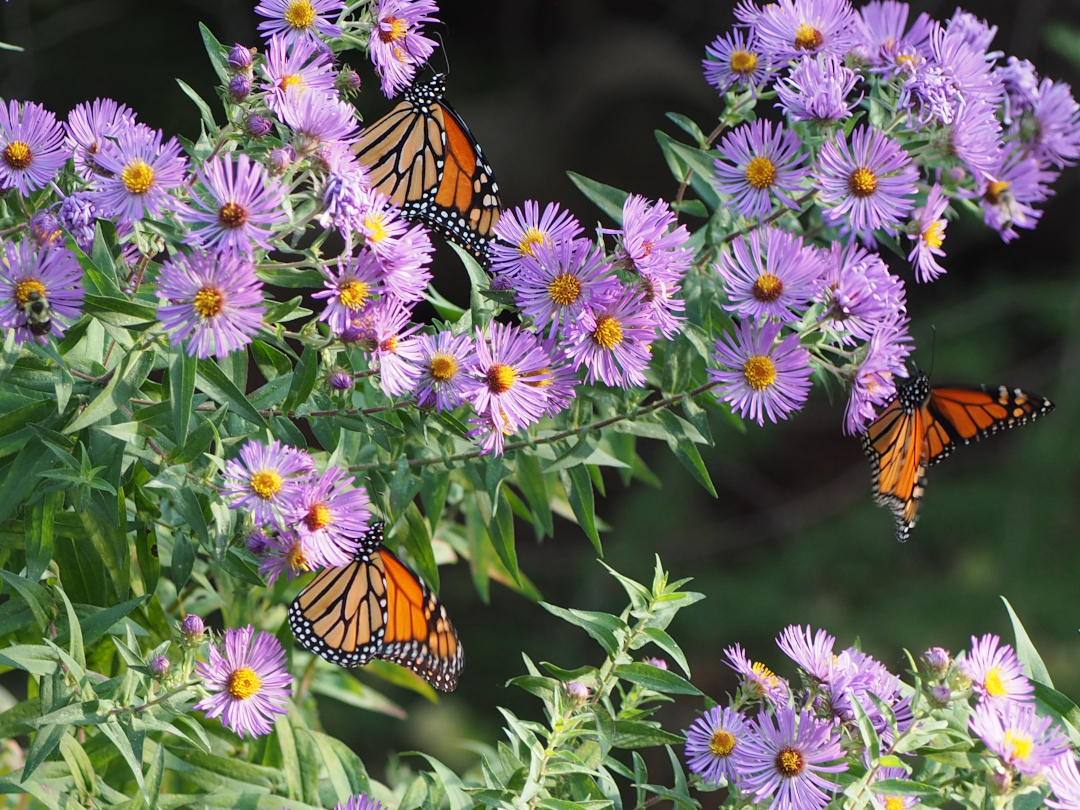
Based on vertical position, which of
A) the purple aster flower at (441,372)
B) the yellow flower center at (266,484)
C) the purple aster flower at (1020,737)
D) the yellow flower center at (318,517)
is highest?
the purple aster flower at (441,372)

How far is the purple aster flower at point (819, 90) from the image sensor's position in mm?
1184

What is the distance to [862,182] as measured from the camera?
119cm

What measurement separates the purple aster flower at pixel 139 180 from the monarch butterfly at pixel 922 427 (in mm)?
950

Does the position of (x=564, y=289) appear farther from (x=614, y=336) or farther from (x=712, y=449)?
(x=712, y=449)

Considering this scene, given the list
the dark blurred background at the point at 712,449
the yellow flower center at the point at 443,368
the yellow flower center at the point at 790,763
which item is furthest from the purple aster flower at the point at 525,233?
the dark blurred background at the point at 712,449

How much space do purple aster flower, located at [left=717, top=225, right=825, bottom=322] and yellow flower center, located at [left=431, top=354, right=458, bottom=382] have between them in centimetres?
31

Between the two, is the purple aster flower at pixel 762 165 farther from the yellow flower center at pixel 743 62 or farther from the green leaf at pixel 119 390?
the green leaf at pixel 119 390

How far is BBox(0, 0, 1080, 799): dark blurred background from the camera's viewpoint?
12.5ft

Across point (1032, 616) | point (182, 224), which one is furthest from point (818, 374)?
point (1032, 616)

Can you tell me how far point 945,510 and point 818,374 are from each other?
10.1ft

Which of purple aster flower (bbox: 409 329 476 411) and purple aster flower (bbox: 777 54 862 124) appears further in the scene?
purple aster flower (bbox: 777 54 862 124)

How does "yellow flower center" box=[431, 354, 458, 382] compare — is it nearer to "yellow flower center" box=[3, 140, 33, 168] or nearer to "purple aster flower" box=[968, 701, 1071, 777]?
"yellow flower center" box=[3, 140, 33, 168]

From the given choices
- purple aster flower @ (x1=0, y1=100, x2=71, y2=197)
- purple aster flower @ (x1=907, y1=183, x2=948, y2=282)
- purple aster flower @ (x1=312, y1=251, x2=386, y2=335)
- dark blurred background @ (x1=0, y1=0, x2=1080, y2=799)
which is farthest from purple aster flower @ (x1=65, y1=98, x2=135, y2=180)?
dark blurred background @ (x1=0, y1=0, x2=1080, y2=799)

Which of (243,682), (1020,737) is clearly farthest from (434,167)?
(1020,737)
